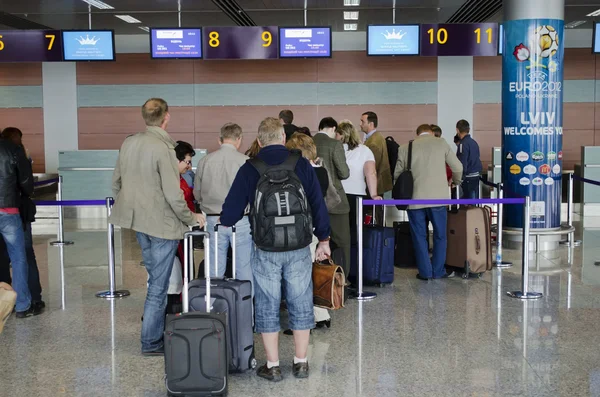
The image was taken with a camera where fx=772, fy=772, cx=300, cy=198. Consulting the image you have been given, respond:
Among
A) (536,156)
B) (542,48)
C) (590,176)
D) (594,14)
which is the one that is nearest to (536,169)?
(536,156)

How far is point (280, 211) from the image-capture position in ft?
14.2

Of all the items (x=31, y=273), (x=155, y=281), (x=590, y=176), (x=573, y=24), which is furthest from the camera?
(x=573, y=24)

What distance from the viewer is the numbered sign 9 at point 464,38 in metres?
11.7

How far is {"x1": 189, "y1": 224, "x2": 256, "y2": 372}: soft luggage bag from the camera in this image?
460 cm

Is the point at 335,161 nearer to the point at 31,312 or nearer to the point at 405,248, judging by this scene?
the point at 405,248

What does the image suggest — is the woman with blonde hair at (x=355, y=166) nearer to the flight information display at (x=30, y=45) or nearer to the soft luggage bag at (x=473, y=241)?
the soft luggage bag at (x=473, y=241)

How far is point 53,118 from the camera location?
15.6 meters

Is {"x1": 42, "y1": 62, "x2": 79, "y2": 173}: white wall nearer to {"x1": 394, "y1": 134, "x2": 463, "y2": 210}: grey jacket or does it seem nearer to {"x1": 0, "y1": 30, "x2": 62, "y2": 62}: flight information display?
{"x1": 0, "y1": 30, "x2": 62, "y2": 62}: flight information display

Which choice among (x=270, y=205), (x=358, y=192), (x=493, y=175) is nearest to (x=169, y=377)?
(x=270, y=205)

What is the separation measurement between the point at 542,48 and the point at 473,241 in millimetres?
2921

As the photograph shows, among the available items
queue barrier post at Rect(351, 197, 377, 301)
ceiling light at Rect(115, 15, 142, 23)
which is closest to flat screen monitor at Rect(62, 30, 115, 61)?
ceiling light at Rect(115, 15, 142, 23)

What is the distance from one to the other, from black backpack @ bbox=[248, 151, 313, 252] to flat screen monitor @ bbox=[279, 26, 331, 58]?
798 centimetres

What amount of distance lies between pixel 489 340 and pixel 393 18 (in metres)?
9.57

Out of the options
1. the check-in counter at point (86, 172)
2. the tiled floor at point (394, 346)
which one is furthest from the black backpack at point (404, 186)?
the check-in counter at point (86, 172)
